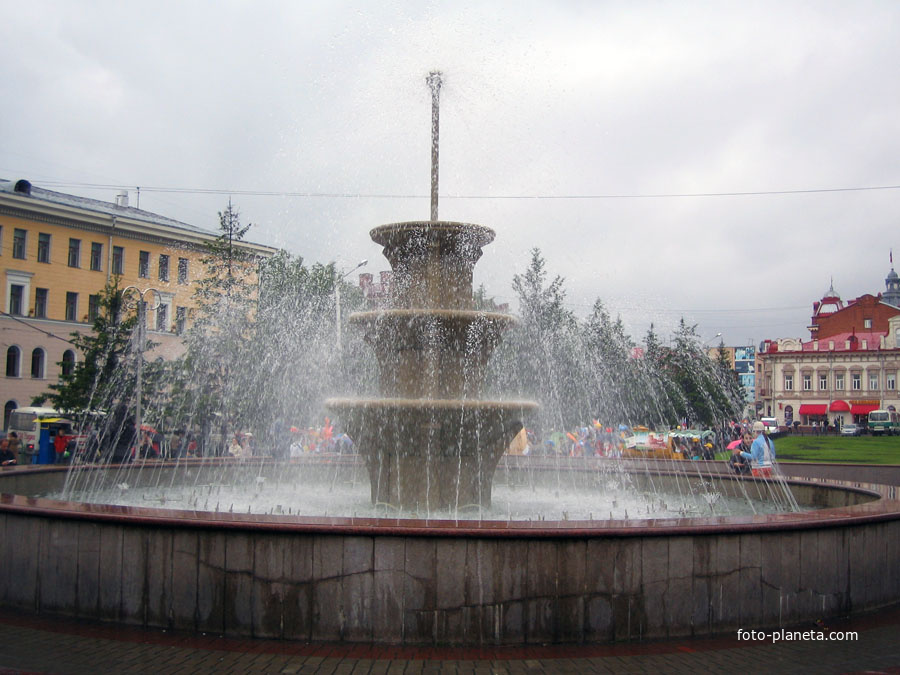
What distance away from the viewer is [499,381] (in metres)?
27.9

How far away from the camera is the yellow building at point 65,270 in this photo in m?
39.6

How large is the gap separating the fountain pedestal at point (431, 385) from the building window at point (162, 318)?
32.9m

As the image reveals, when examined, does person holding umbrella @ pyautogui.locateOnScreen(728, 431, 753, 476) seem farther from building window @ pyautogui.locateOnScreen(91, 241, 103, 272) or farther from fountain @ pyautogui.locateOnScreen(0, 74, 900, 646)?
building window @ pyautogui.locateOnScreen(91, 241, 103, 272)

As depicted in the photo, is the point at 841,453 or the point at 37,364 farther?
the point at 37,364

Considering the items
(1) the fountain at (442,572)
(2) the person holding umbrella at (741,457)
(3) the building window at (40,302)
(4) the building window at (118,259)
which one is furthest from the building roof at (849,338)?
(1) the fountain at (442,572)

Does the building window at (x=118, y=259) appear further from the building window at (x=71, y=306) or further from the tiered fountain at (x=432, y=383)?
the tiered fountain at (x=432, y=383)

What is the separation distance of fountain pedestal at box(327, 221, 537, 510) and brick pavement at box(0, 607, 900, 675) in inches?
155

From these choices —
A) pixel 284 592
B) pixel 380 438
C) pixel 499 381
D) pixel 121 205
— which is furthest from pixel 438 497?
pixel 121 205

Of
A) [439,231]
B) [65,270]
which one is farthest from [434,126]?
[65,270]

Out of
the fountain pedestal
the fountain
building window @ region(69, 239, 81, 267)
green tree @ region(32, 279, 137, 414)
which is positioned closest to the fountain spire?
the fountain pedestal

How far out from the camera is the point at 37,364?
40.4 metres

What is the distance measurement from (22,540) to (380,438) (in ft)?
13.5

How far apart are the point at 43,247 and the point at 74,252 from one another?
5.63 ft
